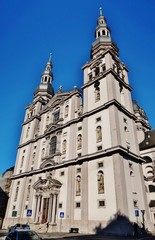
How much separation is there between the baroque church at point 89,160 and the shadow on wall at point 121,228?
60cm

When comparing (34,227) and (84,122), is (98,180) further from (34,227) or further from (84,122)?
(34,227)

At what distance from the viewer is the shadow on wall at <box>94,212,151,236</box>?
18797 mm

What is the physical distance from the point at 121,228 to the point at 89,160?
944 centimetres

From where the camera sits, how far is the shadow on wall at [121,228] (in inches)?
740

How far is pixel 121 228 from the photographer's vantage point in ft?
61.4

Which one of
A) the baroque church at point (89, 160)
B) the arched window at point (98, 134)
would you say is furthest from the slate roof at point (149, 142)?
the arched window at point (98, 134)

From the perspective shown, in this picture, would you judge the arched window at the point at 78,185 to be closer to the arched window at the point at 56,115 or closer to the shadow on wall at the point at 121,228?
the shadow on wall at the point at 121,228

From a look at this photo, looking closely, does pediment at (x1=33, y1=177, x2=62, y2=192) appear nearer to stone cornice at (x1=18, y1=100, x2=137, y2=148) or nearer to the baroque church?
the baroque church

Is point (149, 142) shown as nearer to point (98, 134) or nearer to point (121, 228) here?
point (98, 134)

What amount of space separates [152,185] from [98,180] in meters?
14.2

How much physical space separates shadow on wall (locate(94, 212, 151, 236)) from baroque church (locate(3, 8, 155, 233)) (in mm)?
598

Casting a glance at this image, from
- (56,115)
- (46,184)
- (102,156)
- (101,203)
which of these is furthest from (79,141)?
(56,115)

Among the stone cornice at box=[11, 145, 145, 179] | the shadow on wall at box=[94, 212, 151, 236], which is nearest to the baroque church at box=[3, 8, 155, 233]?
the stone cornice at box=[11, 145, 145, 179]

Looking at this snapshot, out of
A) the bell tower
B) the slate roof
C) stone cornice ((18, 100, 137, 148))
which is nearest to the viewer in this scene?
the bell tower
